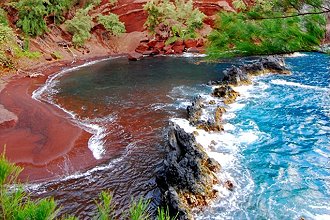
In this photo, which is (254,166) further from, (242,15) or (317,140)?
(242,15)

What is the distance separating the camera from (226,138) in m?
17.6

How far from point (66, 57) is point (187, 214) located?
34040 mm

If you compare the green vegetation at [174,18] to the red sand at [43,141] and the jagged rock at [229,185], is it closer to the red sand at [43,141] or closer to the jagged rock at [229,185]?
the red sand at [43,141]

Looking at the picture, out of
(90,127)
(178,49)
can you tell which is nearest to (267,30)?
(90,127)

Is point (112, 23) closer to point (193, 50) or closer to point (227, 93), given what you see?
point (193, 50)

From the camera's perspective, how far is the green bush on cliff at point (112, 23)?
4662 centimetres

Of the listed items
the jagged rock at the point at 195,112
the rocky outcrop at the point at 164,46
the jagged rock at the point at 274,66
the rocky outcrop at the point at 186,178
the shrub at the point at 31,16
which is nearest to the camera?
the rocky outcrop at the point at 186,178

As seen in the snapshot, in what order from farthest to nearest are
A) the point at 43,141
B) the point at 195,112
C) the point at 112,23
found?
the point at 112,23 → the point at 195,112 → the point at 43,141

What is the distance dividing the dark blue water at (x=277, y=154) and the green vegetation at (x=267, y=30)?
6173mm

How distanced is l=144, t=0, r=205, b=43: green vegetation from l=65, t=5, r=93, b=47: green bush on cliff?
8.64 metres

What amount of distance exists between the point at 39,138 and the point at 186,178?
874cm

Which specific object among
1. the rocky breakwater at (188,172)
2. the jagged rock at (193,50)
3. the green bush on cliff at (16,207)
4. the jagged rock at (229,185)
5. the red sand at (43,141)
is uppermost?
the green bush on cliff at (16,207)

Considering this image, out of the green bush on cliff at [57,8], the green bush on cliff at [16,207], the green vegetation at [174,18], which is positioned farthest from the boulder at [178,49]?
the green bush on cliff at [16,207]

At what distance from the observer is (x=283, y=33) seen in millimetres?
7426
